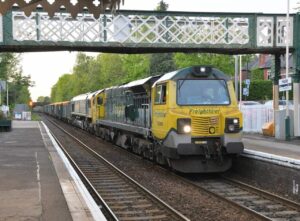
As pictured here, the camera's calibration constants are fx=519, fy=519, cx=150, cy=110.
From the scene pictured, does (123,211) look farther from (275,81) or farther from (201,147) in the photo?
(275,81)

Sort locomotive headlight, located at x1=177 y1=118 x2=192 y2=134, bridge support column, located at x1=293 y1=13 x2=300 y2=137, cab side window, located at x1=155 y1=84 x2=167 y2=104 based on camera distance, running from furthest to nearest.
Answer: bridge support column, located at x1=293 y1=13 x2=300 y2=137, cab side window, located at x1=155 y1=84 x2=167 y2=104, locomotive headlight, located at x1=177 y1=118 x2=192 y2=134

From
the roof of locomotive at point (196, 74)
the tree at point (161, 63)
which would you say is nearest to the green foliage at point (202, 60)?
the tree at point (161, 63)

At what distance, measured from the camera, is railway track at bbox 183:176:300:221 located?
9.66 metres

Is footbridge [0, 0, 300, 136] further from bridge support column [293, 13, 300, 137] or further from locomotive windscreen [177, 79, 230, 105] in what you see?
locomotive windscreen [177, 79, 230, 105]

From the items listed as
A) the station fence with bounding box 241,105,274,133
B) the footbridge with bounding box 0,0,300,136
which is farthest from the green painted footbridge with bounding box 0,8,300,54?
the station fence with bounding box 241,105,274,133

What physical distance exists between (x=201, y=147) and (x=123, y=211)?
4.01 m

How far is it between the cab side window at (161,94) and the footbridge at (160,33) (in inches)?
268

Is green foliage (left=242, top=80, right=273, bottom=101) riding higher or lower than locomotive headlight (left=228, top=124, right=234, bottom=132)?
higher

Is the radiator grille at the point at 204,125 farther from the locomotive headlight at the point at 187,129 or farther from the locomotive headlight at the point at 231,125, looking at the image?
the locomotive headlight at the point at 231,125

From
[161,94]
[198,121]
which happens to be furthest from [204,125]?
[161,94]

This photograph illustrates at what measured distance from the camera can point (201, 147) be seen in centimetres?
1337

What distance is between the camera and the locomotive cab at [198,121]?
13.4m

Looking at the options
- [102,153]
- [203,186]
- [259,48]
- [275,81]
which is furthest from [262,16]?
[203,186]

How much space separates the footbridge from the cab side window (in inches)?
268
